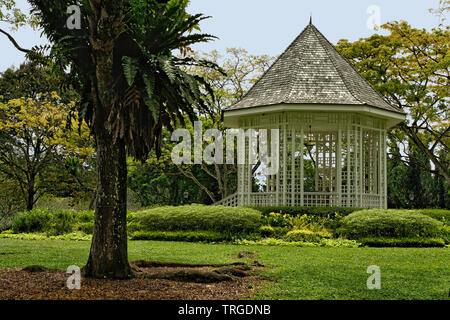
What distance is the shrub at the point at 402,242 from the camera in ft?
46.2

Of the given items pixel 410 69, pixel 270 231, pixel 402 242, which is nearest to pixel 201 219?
pixel 270 231

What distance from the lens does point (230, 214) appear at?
623 inches

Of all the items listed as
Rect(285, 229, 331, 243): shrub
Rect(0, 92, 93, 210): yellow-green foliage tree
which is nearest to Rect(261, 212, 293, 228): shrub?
Rect(285, 229, 331, 243): shrub

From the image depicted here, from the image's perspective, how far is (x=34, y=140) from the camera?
2761cm

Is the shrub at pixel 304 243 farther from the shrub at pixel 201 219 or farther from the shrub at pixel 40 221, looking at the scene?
the shrub at pixel 40 221

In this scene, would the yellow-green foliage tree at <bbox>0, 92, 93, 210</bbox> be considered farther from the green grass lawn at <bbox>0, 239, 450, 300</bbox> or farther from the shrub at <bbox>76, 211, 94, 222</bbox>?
the green grass lawn at <bbox>0, 239, 450, 300</bbox>

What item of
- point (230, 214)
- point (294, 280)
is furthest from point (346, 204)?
point (294, 280)

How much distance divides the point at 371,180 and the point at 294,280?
12378 millimetres

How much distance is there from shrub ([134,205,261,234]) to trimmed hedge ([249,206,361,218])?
3.40ft

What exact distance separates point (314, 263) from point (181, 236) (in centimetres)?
615

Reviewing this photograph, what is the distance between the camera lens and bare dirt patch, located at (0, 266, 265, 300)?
688 cm

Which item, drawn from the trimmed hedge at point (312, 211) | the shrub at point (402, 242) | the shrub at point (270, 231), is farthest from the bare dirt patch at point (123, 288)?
the trimmed hedge at point (312, 211)
